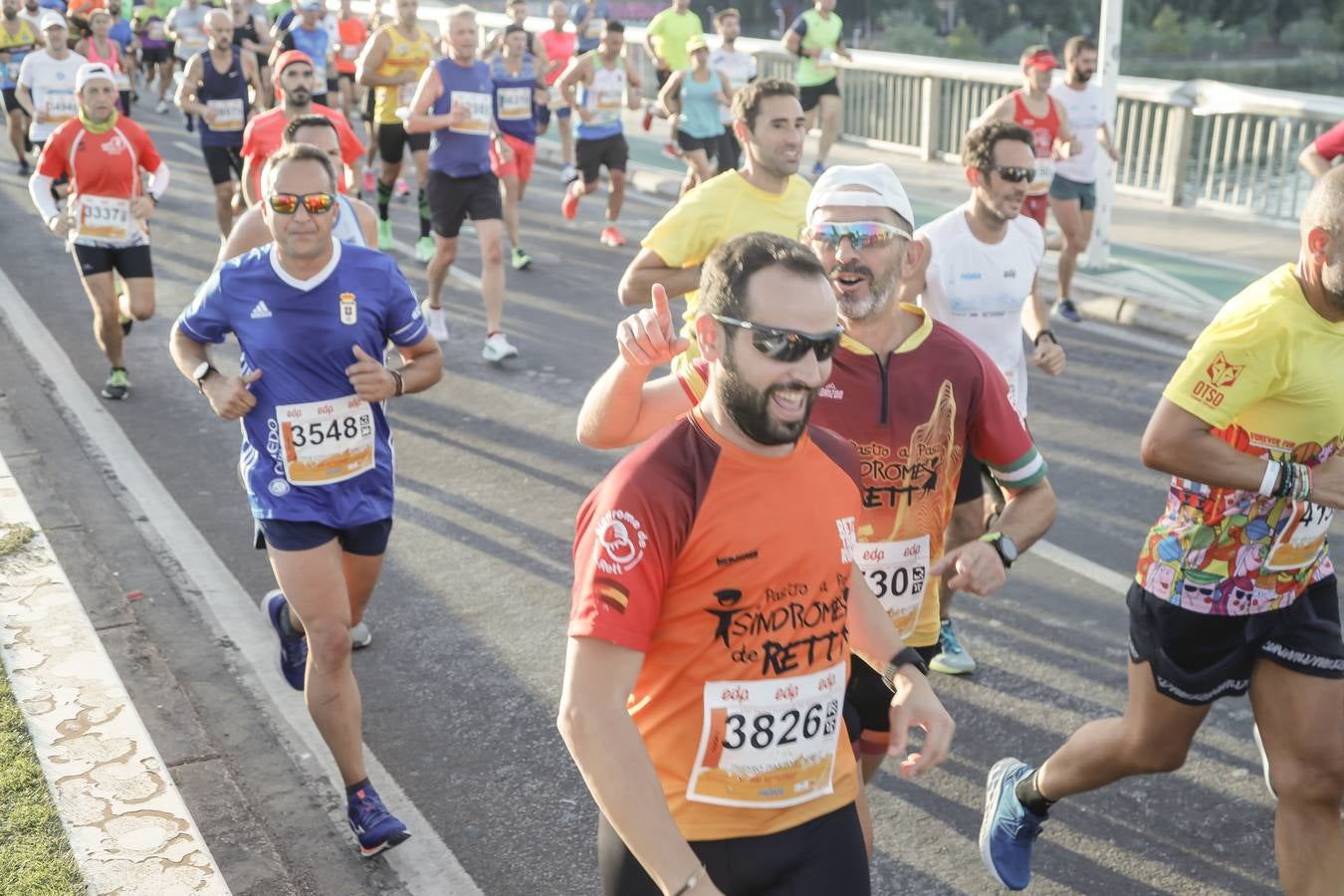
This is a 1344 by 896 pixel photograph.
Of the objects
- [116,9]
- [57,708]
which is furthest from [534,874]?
[116,9]

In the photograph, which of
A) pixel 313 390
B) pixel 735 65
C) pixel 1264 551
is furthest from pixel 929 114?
pixel 1264 551

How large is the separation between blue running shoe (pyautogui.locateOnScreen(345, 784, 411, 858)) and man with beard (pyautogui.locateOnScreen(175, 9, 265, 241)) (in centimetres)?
972

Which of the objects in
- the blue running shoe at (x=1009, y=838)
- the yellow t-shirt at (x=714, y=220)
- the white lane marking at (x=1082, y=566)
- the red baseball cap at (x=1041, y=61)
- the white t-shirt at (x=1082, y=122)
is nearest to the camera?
the blue running shoe at (x=1009, y=838)

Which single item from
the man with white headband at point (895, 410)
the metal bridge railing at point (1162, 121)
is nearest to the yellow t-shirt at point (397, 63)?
the metal bridge railing at point (1162, 121)

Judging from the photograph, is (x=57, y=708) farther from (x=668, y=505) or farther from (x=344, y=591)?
(x=668, y=505)

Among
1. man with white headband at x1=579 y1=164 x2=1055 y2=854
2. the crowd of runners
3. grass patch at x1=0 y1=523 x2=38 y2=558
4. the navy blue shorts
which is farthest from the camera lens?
grass patch at x1=0 y1=523 x2=38 y2=558

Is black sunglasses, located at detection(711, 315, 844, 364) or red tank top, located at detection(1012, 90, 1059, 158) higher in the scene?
black sunglasses, located at detection(711, 315, 844, 364)

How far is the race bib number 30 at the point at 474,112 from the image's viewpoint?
10992 mm

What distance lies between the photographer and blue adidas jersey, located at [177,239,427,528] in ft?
16.3

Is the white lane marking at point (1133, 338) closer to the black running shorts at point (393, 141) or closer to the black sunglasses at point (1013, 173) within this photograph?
the black sunglasses at point (1013, 173)

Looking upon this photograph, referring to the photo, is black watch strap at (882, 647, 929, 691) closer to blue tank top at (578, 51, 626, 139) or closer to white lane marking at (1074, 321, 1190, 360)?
white lane marking at (1074, 321, 1190, 360)

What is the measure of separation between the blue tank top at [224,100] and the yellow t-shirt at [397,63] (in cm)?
127

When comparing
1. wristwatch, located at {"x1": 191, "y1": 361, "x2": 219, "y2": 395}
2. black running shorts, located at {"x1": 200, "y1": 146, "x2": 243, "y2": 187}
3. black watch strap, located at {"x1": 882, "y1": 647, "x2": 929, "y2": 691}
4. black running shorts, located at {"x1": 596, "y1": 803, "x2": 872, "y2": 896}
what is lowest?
black running shorts, located at {"x1": 200, "y1": 146, "x2": 243, "y2": 187}

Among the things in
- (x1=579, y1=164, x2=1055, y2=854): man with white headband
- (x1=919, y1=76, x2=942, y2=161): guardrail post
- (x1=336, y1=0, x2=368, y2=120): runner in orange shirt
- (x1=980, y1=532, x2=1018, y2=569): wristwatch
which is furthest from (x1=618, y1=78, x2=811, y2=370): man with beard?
(x1=336, y1=0, x2=368, y2=120): runner in orange shirt
